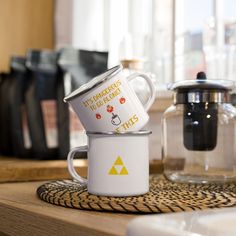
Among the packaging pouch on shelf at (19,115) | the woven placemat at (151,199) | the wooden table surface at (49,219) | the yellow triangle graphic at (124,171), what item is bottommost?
the wooden table surface at (49,219)

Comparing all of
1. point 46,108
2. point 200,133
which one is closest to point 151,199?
point 200,133

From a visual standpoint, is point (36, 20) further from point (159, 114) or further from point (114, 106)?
point (114, 106)

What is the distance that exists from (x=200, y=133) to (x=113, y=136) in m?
0.23

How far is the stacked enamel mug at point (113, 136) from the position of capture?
29.8 inches

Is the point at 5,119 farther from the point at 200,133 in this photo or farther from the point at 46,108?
the point at 200,133

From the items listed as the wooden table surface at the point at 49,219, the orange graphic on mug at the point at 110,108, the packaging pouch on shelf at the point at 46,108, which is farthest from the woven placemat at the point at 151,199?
the packaging pouch on shelf at the point at 46,108

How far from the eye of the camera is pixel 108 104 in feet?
2.49

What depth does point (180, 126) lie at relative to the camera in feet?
3.30

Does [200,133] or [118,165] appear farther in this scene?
[200,133]

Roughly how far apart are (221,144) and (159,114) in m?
0.47

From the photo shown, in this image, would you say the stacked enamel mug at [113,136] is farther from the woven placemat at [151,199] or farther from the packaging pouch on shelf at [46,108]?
the packaging pouch on shelf at [46,108]

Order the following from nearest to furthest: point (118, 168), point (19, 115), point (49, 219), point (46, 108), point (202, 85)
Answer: point (49, 219)
point (118, 168)
point (202, 85)
point (46, 108)
point (19, 115)

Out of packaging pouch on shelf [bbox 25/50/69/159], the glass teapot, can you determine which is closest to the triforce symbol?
the glass teapot

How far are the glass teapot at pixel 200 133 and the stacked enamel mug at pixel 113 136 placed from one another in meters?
0.19
